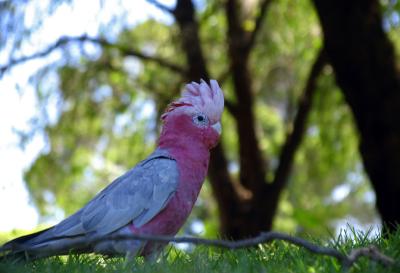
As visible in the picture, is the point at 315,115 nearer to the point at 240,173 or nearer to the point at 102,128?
the point at 240,173

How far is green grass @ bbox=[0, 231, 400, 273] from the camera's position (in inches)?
117

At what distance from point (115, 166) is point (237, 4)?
3.77 m

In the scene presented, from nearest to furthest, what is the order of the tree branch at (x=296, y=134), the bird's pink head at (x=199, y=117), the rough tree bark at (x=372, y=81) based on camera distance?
1. the bird's pink head at (x=199, y=117)
2. the rough tree bark at (x=372, y=81)
3. the tree branch at (x=296, y=134)

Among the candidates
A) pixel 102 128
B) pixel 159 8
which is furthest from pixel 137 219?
pixel 102 128

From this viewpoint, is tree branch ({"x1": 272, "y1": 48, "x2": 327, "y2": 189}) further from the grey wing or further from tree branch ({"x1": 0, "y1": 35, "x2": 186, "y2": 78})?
the grey wing


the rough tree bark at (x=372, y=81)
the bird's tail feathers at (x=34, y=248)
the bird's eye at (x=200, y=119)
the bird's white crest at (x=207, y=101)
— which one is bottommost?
the bird's tail feathers at (x=34, y=248)

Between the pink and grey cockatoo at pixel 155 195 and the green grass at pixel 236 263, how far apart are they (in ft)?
0.34

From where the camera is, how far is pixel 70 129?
29.6ft

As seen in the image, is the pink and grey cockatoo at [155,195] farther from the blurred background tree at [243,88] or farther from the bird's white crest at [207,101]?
the blurred background tree at [243,88]

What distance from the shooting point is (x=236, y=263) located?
337 cm

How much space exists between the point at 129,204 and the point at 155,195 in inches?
5.7

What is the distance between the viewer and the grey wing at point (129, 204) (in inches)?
139

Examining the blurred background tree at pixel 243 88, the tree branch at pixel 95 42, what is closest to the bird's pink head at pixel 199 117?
the blurred background tree at pixel 243 88

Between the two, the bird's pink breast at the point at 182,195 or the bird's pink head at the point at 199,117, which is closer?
the bird's pink breast at the point at 182,195
